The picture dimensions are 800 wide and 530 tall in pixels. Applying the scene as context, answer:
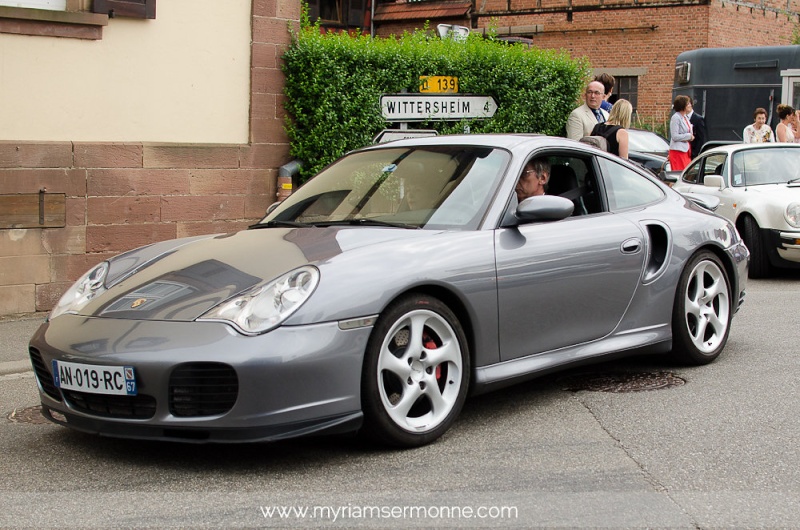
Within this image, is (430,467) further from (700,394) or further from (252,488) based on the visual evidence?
(700,394)

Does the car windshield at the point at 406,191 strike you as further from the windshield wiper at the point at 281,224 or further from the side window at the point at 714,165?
the side window at the point at 714,165

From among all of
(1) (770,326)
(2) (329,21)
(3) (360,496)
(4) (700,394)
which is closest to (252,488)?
(3) (360,496)

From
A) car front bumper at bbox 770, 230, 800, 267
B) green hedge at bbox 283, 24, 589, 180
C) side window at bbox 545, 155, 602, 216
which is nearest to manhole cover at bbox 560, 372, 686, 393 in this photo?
side window at bbox 545, 155, 602, 216

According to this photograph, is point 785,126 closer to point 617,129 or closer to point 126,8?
point 617,129

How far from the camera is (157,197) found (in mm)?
10180

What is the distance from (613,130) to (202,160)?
12.5 feet

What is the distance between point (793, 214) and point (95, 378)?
351 inches

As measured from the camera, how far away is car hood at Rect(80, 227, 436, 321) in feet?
15.7

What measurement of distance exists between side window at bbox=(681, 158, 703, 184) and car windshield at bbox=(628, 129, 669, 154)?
6.70 m

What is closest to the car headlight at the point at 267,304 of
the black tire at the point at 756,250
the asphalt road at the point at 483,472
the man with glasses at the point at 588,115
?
the asphalt road at the point at 483,472

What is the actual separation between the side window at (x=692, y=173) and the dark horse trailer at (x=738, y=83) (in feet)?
25.0

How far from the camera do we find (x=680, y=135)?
1616 cm

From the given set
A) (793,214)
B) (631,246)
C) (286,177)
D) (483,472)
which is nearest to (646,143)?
(793,214)

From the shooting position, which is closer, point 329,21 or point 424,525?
point 424,525
